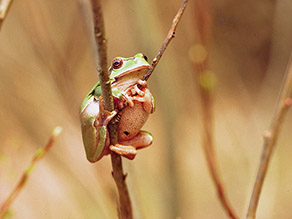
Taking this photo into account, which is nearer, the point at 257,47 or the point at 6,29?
the point at 6,29

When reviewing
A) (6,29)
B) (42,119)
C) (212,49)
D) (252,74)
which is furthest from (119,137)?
(252,74)

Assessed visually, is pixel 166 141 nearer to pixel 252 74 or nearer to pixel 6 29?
pixel 6 29

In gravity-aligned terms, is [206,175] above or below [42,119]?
below

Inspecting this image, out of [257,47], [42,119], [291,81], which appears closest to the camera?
[291,81]

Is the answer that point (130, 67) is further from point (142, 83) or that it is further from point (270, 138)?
point (270, 138)

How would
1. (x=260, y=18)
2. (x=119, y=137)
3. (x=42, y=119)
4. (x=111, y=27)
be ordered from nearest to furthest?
(x=119, y=137), (x=42, y=119), (x=111, y=27), (x=260, y=18)

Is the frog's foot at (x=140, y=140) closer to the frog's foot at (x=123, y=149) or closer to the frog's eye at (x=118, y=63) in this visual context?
the frog's foot at (x=123, y=149)

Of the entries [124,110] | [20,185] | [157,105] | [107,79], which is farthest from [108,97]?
[157,105]
